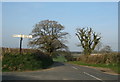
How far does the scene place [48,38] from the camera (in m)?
58.2

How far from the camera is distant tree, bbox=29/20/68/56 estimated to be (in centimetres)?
5819

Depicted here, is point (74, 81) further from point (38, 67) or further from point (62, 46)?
point (62, 46)

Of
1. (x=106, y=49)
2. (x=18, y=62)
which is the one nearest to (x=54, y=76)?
(x=18, y=62)

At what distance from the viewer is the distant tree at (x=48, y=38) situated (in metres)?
58.2

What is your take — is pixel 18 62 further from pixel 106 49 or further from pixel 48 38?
pixel 106 49

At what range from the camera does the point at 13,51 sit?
27312 millimetres

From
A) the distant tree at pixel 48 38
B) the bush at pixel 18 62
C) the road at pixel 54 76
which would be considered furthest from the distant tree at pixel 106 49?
the road at pixel 54 76

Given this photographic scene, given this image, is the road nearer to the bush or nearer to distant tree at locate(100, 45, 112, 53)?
the bush

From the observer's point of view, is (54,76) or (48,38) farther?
(48,38)

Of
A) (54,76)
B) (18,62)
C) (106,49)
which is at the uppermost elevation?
(106,49)

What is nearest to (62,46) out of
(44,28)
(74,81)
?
(44,28)

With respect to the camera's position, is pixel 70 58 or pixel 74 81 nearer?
pixel 74 81

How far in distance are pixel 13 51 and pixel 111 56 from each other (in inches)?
638

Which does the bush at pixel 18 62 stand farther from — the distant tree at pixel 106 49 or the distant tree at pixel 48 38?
the distant tree at pixel 106 49
